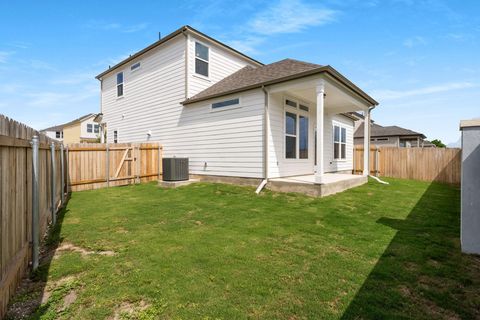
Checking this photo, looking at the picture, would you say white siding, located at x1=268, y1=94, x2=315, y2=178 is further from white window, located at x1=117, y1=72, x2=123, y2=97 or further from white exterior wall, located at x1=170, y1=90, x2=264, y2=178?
white window, located at x1=117, y1=72, x2=123, y2=97

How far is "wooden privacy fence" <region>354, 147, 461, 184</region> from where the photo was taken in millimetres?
11469

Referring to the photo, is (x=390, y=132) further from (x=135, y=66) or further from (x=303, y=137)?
(x=135, y=66)

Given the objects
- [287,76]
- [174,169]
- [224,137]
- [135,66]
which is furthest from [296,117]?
[135,66]

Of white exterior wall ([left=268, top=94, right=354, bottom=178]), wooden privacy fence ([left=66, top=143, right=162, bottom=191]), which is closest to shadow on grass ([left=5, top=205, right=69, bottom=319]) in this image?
white exterior wall ([left=268, top=94, right=354, bottom=178])

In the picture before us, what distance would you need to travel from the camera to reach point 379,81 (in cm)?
1365

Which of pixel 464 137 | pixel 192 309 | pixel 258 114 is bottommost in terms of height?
pixel 192 309

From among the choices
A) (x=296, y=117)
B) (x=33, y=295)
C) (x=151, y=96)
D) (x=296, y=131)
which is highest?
(x=151, y=96)

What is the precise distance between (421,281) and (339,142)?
462 inches

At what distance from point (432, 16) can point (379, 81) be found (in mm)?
5960

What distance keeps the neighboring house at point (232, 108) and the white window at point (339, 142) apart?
5cm

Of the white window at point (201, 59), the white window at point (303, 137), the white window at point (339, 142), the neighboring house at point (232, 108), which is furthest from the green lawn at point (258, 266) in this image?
the white window at point (201, 59)

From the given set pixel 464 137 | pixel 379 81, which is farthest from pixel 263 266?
pixel 379 81

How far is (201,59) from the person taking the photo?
38.3 feet

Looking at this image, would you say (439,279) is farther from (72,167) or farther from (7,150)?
(72,167)
